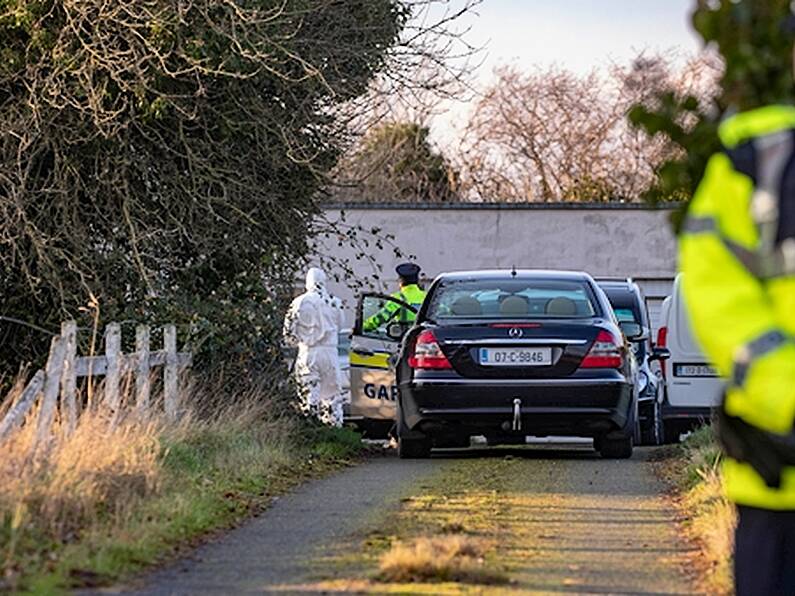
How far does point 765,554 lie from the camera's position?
4.72 m

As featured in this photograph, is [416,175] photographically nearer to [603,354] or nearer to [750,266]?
[603,354]

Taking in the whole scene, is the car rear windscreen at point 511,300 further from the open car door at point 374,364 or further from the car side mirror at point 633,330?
the car side mirror at point 633,330

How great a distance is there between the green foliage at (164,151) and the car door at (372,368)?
2.78 feet

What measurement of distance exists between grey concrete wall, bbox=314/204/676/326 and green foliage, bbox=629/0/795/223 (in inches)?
1382

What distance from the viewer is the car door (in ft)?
58.7

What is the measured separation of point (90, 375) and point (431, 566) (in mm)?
6252

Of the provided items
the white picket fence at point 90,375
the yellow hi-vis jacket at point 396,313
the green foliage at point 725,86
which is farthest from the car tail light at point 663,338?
the green foliage at point 725,86

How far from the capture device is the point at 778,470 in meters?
4.41

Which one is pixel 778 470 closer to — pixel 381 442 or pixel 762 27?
pixel 762 27

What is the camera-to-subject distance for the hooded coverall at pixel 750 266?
13.5 feet

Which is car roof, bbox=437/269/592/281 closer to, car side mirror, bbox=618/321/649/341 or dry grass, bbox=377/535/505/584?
car side mirror, bbox=618/321/649/341

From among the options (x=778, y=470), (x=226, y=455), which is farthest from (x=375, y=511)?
(x=778, y=470)

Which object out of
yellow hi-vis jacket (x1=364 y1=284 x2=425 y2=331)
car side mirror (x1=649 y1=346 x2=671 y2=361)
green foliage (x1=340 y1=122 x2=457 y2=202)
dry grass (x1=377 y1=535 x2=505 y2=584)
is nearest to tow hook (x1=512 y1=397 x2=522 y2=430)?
yellow hi-vis jacket (x1=364 y1=284 x2=425 y2=331)

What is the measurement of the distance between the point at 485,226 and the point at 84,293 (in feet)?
80.0
